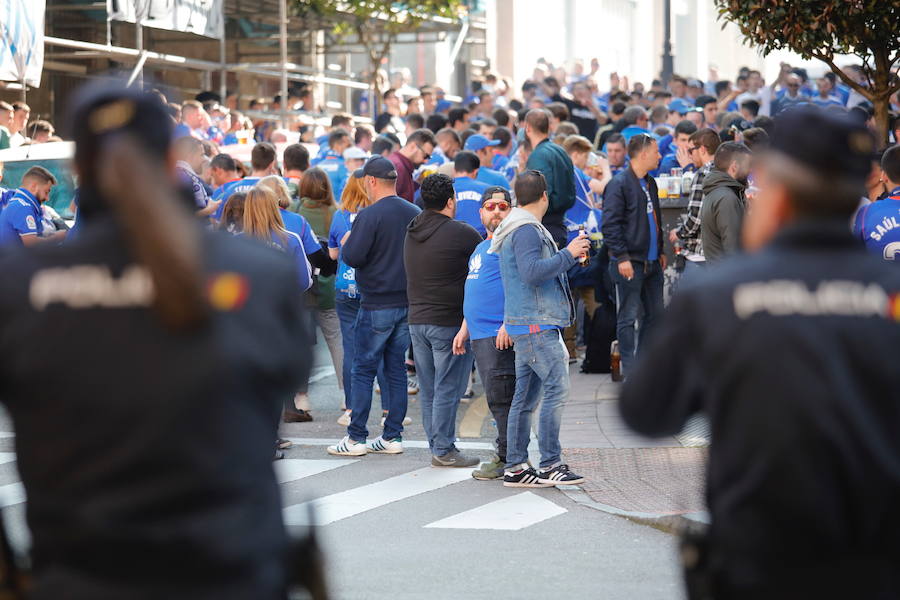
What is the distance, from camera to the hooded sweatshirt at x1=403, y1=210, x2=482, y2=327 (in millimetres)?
9156

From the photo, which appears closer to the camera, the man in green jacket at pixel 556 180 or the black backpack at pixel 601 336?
the man in green jacket at pixel 556 180

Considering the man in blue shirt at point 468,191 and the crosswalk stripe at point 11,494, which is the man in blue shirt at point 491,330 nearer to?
the man in blue shirt at point 468,191

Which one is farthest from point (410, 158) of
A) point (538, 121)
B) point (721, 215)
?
point (721, 215)

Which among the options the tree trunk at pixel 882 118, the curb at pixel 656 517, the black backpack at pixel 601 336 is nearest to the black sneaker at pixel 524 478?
the curb at pixel 656 517

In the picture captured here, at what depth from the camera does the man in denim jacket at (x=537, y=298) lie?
828cm

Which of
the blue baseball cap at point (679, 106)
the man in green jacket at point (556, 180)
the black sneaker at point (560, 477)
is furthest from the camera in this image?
the blue baseball cap at point (679, 106)

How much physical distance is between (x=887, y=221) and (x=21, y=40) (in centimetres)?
1261

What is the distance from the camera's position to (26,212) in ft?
36.0

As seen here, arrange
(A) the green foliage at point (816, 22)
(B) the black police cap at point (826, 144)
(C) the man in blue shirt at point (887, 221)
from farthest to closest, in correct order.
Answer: (A) the green foliage at point (816, 22)
(C) the man in blue shirt at point (887, 221)
(B) the black police cap at point (826, 144)

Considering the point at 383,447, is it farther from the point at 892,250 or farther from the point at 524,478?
the point at 892,250

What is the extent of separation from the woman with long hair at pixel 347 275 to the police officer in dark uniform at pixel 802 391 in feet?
24.0

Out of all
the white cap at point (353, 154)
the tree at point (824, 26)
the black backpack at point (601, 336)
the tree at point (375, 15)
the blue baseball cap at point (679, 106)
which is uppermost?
the tree at point (375, 15)

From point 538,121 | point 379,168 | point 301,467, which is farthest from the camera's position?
point 538,121

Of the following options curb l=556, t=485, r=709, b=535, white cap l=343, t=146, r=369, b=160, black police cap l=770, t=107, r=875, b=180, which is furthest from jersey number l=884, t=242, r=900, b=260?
white cap l=343, t=146, r=369, b=160
